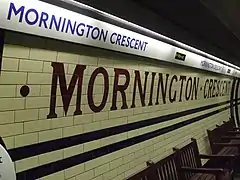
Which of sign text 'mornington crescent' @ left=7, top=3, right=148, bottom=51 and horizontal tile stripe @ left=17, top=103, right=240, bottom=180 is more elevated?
sign text 'mornington crescent' @ left=7, top=3, right=148, bottom=51

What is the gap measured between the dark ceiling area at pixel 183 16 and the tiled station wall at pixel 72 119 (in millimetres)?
387

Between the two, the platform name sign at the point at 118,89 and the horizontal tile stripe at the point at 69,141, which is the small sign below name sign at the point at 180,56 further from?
the horizontal tile stripe at the point at 69,141

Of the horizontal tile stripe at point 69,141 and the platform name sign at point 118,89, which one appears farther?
the platform name sign at point 118,89

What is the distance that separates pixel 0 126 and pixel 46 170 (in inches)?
21.3

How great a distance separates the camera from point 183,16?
4.23 metres

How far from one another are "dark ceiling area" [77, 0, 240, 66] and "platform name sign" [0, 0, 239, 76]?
0.48ft

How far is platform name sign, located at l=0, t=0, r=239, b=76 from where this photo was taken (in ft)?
6.78

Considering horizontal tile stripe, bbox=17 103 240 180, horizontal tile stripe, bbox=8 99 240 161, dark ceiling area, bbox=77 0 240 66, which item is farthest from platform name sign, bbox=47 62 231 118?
dark ceiling area, bbox=77 0 240 66

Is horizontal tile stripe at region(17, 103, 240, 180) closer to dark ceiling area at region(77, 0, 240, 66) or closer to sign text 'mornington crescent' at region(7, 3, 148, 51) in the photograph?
sign text 'mornington crescent' at region(7, 3, 148, 51)

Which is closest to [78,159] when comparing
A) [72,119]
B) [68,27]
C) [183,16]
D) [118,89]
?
[72,119]

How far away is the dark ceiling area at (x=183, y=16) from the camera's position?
336 cm

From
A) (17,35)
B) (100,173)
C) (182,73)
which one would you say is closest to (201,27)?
(182,73)

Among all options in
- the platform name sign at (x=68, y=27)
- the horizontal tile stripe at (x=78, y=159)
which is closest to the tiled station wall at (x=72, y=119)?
the horizontal tile stripe at (x=78, y=159)

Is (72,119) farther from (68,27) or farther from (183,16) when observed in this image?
(183,16)
